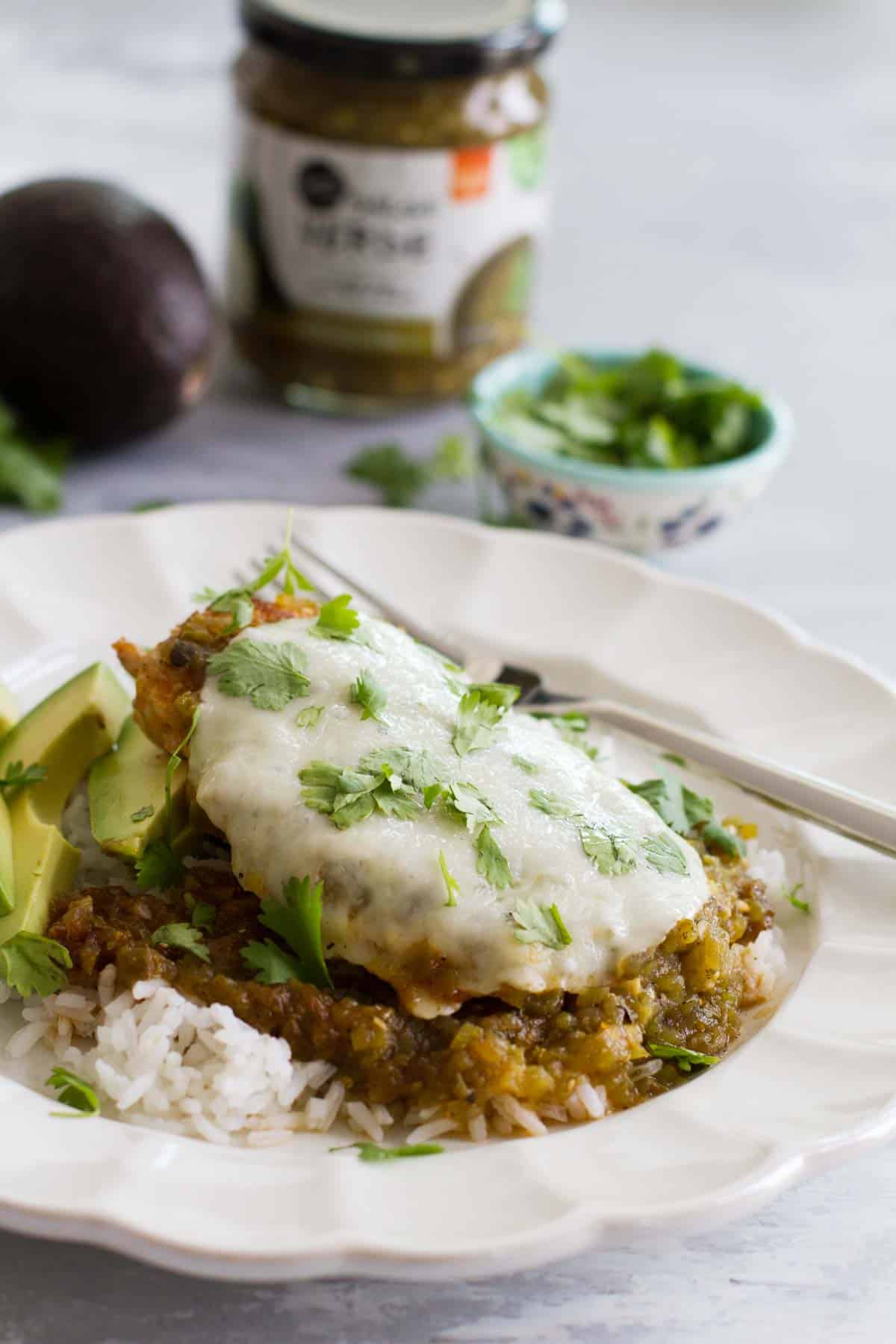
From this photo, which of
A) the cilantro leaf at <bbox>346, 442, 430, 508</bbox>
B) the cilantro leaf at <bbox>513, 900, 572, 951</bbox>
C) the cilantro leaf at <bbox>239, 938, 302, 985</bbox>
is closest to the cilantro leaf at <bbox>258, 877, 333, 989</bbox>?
the cilantro leaf at <bbox>239, 938, 302, 985</bbox>

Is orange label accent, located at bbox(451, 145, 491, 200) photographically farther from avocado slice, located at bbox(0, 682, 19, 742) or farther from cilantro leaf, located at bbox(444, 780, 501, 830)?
cilantro leaf, located at bbox(444, 780, 501, 830)

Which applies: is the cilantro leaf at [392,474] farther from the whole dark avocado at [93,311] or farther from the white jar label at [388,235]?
the whole dark avocado at [93,311]

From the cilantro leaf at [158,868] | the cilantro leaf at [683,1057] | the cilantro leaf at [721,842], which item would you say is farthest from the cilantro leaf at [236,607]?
the cilantro leaf at [683,1057]

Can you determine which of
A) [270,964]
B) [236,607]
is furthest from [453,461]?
[270,964]

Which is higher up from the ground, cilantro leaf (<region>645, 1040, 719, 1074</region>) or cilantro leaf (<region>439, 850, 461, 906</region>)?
cilantro leaf (<region>439, 850, 461, 906</region>)

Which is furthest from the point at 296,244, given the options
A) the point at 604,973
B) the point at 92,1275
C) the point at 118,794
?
the point at 92,1275

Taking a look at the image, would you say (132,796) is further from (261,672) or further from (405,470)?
(405,470)

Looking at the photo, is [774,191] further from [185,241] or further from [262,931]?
[262,931]
